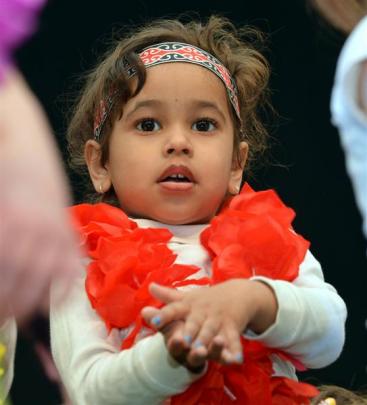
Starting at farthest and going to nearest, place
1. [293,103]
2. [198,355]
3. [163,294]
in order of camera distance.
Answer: [293,103]
[163,294]
[198,355]

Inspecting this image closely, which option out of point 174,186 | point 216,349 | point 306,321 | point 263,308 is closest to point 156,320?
point 216,349

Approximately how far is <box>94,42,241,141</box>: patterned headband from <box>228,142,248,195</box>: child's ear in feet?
0.27

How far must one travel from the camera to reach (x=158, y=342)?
2027 mm

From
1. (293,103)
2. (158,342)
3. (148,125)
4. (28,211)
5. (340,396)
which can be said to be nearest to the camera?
(28,211)

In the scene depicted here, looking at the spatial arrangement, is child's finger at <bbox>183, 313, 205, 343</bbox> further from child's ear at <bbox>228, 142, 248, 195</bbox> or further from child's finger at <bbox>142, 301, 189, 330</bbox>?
child's ear at <bbox>228, 142, 248, 195</bbox>

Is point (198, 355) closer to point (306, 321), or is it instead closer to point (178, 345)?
point (178, 345)

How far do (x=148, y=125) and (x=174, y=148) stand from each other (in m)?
0.13

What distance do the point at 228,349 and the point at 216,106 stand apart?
0.85 m

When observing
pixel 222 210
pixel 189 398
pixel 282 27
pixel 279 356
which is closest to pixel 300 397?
pixel 279 356

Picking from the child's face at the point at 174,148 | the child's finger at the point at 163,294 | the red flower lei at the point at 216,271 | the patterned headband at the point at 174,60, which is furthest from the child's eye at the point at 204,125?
the child's finger at the point at 163,294

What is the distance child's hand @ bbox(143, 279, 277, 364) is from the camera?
1823 mm

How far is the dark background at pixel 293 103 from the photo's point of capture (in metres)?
3.74

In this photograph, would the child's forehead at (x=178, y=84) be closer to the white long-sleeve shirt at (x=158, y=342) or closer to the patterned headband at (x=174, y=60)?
the patterned headband at (x=174, y=60)

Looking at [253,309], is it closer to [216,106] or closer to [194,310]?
[194,310]
